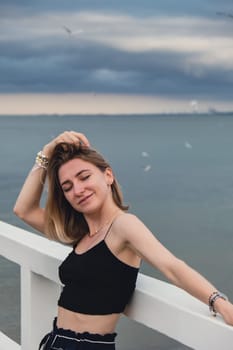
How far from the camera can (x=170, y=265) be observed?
2.21m

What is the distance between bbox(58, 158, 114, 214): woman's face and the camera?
8.46ft

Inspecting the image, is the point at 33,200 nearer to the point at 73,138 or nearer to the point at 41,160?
the point at 41,160

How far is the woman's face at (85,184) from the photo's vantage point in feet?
8.46

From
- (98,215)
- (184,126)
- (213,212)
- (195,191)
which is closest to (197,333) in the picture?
(98,215)

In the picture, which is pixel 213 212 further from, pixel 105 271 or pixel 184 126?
pixel 184 126

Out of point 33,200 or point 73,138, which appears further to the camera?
point 33,200

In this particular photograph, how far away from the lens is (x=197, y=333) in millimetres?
2074

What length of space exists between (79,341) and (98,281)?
0.68ft

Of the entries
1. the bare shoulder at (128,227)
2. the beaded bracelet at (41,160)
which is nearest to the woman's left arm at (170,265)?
the bare shoulder at (128,227)

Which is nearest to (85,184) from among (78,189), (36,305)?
(78,189)

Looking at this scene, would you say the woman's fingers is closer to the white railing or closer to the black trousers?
the white railing

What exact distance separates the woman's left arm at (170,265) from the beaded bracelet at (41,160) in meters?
0.58

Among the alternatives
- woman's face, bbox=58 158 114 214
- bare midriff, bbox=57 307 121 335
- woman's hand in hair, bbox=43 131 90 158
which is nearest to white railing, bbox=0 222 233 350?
bare midriff, bbox=57 307 121 335

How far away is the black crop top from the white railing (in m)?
0.05
